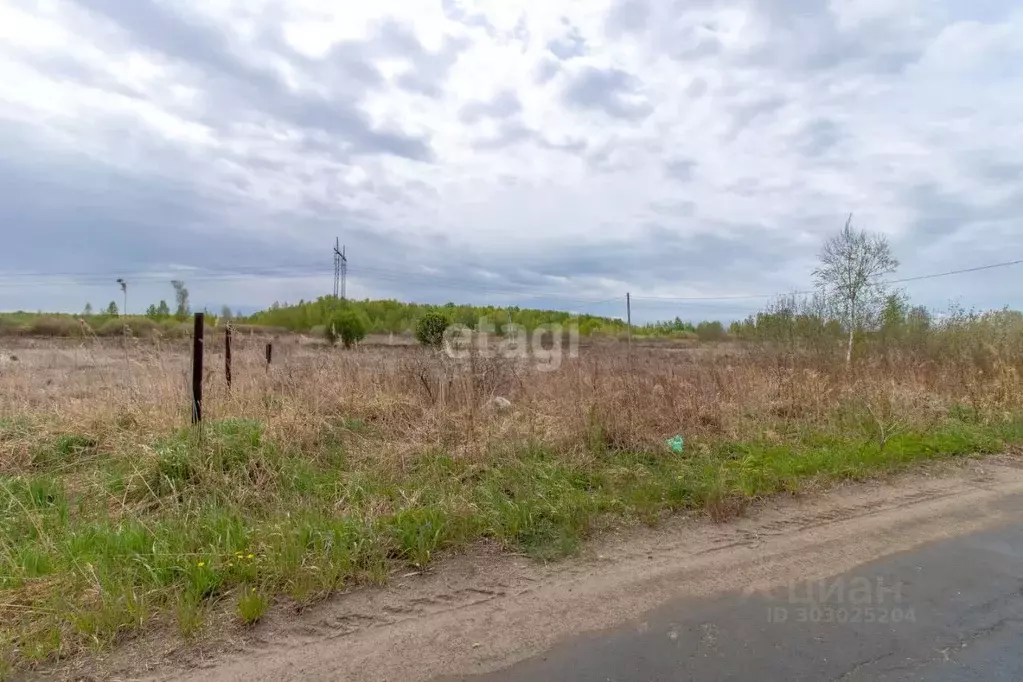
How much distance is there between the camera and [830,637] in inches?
121

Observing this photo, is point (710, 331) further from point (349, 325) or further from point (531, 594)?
point (531, 594)

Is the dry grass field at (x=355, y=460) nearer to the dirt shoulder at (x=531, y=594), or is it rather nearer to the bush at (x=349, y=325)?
the dirt shoulder at (x=531, y=594)

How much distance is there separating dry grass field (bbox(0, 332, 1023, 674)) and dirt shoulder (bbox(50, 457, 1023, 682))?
0.66 ft

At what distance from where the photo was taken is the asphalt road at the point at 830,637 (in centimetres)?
276

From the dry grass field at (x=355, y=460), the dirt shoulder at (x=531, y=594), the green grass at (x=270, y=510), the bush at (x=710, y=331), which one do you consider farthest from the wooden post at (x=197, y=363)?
the bush at (x=710, y=331)

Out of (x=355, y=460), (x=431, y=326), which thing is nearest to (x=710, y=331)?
(x=431, y=326)

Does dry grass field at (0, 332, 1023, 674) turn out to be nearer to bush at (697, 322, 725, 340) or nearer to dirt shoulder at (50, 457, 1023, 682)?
dirt shoulder at (50, 457, 1023, 682)

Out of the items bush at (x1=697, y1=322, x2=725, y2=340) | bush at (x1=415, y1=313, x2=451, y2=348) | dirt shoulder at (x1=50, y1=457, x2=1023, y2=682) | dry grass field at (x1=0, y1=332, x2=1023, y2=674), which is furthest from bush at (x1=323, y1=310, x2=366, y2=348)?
dirt shoulder at (x1=50, y1=457, x2=1023, y2=682)

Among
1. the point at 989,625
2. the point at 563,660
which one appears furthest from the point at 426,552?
the point at 989,625

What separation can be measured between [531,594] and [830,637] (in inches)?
70.0

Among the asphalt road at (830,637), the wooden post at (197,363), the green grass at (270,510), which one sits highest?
the wooden post at (197,363)

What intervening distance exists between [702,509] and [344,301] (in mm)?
33358

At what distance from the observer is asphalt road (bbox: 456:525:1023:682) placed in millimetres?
2758

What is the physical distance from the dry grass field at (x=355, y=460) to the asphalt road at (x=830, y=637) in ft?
3.89
